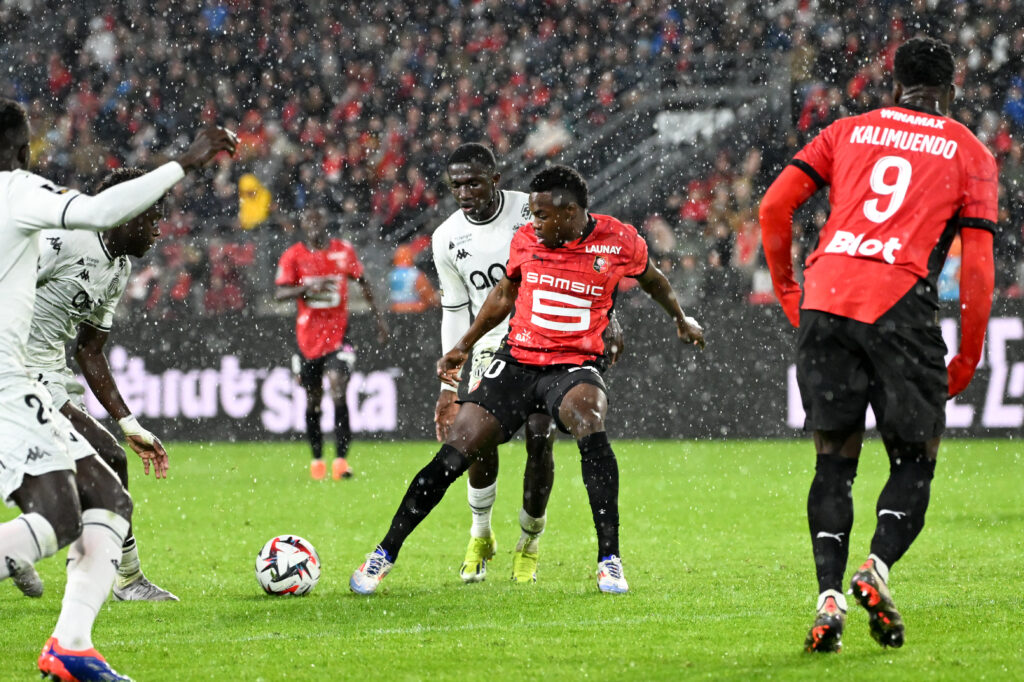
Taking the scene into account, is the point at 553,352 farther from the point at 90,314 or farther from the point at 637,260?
the point at 90,314

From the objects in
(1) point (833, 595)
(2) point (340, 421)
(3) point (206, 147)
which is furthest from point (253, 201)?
(1) point (833, 595)

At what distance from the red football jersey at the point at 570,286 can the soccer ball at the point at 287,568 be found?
136 cm

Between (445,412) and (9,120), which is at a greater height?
(9,120)

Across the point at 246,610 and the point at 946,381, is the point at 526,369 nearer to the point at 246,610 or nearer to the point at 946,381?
the point at 246,610

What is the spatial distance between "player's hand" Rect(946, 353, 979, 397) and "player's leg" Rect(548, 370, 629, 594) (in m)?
1.78

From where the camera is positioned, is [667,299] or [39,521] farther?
[667,299]

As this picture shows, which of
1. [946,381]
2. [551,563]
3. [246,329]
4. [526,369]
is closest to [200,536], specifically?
[551,563]

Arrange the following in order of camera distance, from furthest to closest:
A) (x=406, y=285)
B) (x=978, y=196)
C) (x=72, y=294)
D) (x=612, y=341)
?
(x=406, y=285) → (x=612, y=341) → (x=72, y=294) → (x=978, y=196)

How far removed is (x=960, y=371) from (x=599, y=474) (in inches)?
74.7

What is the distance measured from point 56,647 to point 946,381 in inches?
118

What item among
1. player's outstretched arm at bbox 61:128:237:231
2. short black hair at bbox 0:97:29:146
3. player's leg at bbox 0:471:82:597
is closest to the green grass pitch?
player's leg at bbox 0:471:82:597

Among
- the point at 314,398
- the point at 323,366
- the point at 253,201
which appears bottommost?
the point at 314,398

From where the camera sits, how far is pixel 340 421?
477 inches

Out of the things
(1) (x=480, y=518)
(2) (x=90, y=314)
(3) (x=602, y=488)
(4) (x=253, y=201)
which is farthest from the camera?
(4) (x=253, y=201)
